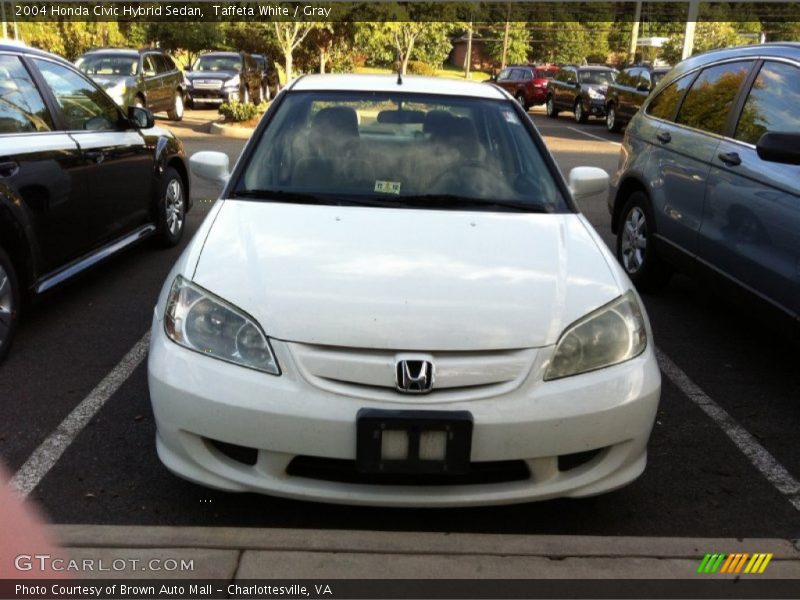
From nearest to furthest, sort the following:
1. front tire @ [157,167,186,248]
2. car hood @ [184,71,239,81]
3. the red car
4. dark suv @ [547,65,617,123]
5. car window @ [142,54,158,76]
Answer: front tire @ [157,167,186,248]
car window @ [142,54,158,76]
car hood @ [184,71,239,81]
dark suv @ [547,65,617,123]
the red car

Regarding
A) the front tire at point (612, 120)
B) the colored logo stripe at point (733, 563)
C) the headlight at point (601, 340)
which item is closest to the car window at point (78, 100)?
the headlight at point (601, 340)

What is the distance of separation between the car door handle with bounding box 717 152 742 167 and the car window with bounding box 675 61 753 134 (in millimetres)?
276

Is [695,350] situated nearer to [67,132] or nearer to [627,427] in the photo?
[627,427]

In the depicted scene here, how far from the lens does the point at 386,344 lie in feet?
8.64

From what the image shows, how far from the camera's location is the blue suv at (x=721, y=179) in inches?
159

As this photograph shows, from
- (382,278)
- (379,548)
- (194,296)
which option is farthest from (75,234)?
(379,548)

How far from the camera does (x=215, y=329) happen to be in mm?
2791

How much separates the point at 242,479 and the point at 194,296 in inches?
26.7

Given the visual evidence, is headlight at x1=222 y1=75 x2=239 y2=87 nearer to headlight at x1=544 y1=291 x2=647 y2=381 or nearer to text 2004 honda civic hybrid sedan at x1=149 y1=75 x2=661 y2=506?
text 2004 honda civic hybrid sedan at x1=149 y1=75 x2=661 y2=506

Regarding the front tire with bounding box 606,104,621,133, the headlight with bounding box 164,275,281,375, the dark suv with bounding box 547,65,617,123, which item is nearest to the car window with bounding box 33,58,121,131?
the headlight with bounding box 164,275,281,375

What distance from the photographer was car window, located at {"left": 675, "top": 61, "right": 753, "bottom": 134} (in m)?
4.93

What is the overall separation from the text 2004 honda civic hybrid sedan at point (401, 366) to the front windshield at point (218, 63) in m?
21.3

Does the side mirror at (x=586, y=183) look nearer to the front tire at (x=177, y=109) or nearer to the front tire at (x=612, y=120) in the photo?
the front tire at (x=612, y=120)

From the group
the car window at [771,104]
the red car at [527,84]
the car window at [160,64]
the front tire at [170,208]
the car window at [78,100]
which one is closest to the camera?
the car window at [771,104]
